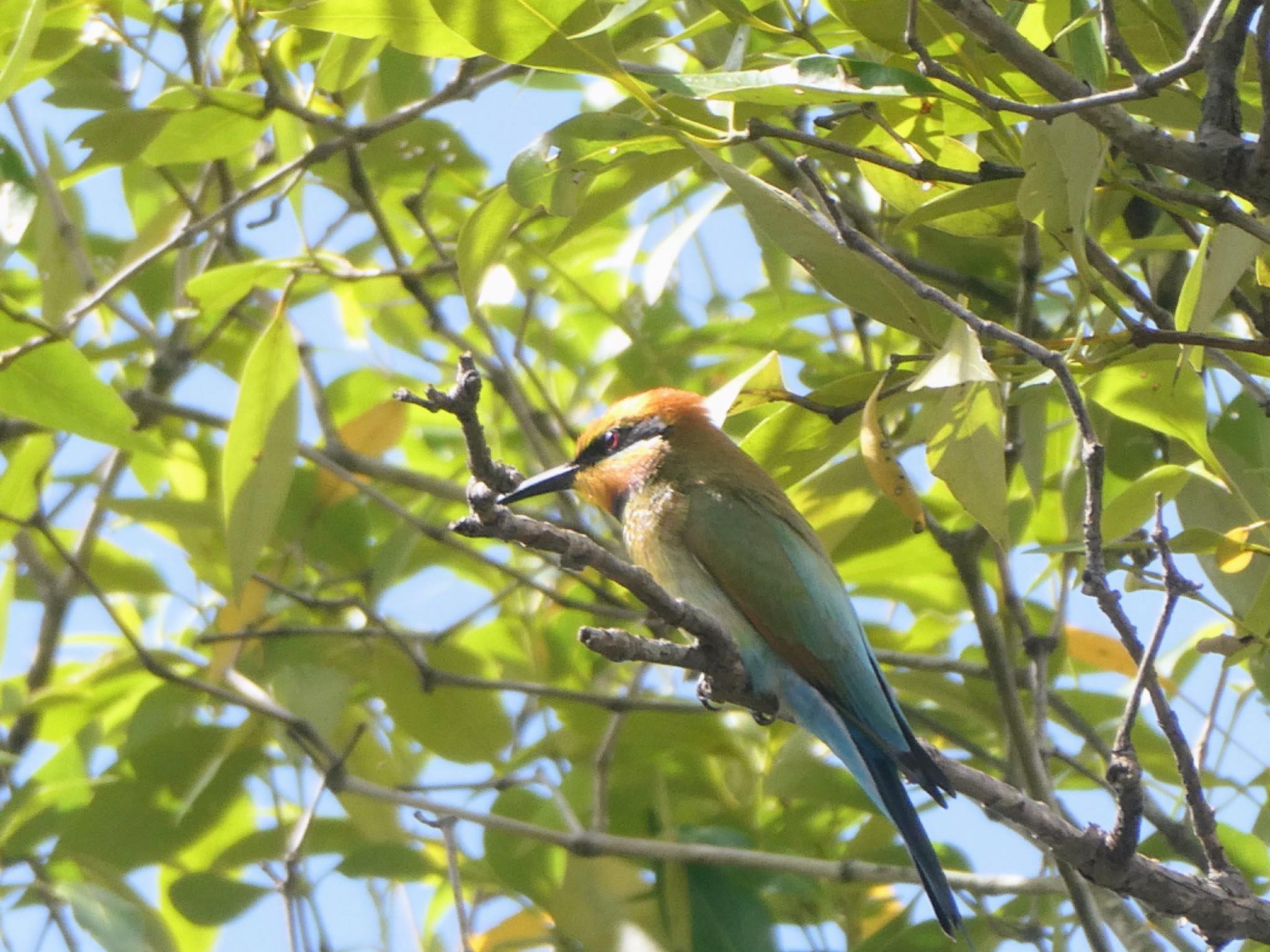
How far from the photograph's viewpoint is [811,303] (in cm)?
225

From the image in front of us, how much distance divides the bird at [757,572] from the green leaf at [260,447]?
1.07 feet

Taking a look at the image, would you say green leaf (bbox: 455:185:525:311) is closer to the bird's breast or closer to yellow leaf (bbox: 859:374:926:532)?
yellow leaf (bbox: 859:374:926:532)

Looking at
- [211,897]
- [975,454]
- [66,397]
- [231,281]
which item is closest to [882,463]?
[975,454]

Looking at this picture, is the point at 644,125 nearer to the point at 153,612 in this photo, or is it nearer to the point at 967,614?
the point at 967,614

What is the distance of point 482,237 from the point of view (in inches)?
66.1

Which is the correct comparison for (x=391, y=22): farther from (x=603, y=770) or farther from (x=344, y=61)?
(x=603, y=770)

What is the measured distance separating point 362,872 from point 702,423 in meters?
0.85

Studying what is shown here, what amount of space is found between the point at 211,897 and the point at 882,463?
1301 millimetres

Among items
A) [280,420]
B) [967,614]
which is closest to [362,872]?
[280,420]

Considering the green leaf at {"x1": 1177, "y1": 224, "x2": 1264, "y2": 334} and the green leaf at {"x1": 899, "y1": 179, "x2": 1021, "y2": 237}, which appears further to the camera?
the green leaf at {"x1": 899, "y1": 179, "x2": 1021, "y2": 237}

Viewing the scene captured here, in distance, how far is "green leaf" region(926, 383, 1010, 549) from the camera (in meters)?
1.39

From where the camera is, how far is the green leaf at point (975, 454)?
4.55ft

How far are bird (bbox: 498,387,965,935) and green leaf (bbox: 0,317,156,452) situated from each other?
1.66ft

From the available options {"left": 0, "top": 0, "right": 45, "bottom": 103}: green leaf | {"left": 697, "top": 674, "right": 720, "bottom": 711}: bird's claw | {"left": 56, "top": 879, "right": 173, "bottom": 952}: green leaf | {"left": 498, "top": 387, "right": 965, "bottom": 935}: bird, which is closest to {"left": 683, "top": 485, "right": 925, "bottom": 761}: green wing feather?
{"left": 498, "top": 387, "right": 965, "bottom": 935}: bird
